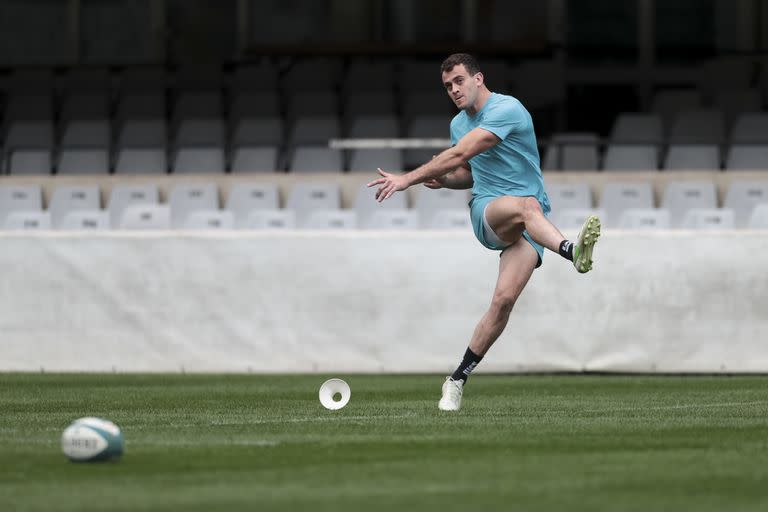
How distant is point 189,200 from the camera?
18.0 metres

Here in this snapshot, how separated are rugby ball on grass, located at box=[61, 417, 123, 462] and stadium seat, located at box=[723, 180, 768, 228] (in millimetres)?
11907

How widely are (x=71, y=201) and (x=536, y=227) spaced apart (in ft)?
34.6

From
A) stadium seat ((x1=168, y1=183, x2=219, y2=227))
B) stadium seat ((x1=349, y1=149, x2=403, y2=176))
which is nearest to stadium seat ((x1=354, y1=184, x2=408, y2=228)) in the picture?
stadium seat ((x1=349, y1=149, x2=403, y2=176))

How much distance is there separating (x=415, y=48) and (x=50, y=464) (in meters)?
16.4

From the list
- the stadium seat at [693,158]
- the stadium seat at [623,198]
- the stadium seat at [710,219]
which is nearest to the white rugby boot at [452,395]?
the stadium seat at [710,219]

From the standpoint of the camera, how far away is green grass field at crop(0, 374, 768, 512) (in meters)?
5.34

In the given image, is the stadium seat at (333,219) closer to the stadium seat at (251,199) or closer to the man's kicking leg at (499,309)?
the stadium seat at (251,199)

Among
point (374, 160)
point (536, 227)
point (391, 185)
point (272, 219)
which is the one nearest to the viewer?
point (391, 185)

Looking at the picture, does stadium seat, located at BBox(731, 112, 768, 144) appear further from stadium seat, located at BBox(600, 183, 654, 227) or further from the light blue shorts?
the light blue shorts

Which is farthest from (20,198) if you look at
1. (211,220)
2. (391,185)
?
(391,185)

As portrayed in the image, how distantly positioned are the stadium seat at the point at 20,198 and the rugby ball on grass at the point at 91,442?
1241cm

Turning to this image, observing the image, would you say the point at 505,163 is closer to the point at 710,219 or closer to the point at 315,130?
the point at 710,219

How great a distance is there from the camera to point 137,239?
1410 cm

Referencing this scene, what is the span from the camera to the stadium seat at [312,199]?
1778 centimetres
